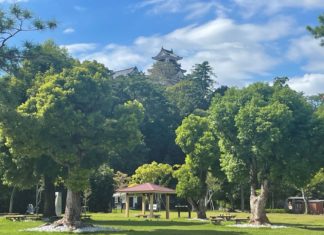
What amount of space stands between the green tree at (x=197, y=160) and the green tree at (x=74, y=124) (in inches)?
453

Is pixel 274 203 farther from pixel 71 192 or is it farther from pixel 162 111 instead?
pixel 71 192

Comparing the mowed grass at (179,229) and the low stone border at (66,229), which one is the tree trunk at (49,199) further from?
the low stone border at (66,229)

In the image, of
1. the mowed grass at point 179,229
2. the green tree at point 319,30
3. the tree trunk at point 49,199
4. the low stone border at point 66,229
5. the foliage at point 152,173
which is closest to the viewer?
the green tree at point 319,30

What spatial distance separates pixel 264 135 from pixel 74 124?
35.2 ft

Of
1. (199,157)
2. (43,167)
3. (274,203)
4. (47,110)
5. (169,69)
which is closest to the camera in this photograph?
(47,110)

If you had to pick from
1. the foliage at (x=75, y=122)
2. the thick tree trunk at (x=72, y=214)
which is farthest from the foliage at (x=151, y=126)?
the foliage at (x=75, y=122)

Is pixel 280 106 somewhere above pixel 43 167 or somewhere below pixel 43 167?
above

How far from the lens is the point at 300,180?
2830 centimetres

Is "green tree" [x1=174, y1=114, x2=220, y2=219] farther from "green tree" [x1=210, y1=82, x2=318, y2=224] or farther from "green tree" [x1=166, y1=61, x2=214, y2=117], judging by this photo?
"green tree" [x1=166, y1=61, x2=214, y2=117]

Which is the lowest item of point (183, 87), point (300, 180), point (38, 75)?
point (300, 180)

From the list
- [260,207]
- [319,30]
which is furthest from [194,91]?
[319,30]

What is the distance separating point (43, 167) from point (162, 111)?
5215 centimetres

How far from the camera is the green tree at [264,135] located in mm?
27656

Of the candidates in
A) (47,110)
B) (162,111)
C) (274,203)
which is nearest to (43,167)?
(47,110)
